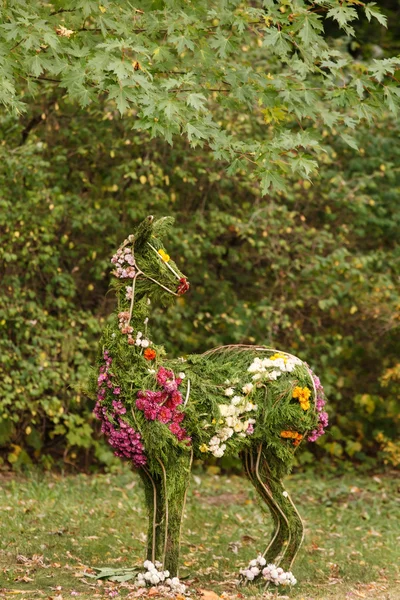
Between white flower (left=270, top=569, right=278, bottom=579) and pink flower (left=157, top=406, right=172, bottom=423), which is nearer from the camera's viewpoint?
pink flower (left=157, top=406, right=172, bottom=423)

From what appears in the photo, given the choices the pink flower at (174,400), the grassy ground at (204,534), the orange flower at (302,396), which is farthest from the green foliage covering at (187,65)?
the grassy ground at (204,534)

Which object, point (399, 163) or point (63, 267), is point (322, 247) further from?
point (63, 267)

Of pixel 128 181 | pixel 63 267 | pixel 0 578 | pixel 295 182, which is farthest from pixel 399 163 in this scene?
pixel 0 578

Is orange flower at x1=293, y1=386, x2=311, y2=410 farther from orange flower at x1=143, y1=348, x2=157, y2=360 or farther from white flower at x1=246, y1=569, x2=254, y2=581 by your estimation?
white flower at x1=246, y1=569, x2=254, y2=581

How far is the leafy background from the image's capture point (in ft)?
28.8

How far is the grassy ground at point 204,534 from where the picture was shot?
5.72 metres

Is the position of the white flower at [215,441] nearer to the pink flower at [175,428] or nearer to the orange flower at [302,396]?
the pink flower at [175,428]

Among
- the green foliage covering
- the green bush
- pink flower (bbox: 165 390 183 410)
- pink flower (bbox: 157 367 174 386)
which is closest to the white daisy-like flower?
pink flower (bbox: 165 390 183 410)

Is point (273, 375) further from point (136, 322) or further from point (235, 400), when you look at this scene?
point (136, 322)

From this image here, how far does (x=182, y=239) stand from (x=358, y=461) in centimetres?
403

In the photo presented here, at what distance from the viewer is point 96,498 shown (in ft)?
28.2

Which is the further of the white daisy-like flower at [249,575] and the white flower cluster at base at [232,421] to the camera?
the white daisy-like flower at [249,575]

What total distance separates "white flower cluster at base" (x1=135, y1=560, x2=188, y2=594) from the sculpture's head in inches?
64.5

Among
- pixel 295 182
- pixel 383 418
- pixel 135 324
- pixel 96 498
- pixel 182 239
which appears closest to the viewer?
pixel 135 324
